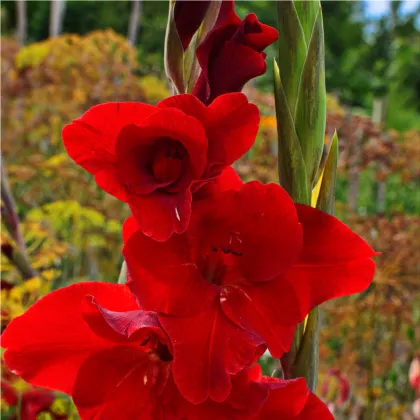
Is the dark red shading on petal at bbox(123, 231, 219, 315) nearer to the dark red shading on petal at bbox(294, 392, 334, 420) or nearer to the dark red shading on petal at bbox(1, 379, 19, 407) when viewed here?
the dark red shading on petal at bbox(294, 392, 334, 420)

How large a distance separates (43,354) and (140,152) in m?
0.16

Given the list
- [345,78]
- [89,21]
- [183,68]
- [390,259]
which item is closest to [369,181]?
[345,78]

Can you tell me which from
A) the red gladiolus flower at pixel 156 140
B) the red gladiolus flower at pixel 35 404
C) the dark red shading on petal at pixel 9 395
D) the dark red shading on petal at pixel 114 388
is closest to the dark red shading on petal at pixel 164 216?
the red gladiolus flower at pixel 156 140

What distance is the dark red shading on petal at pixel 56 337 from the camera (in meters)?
0.48

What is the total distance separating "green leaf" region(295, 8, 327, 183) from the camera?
20.7 inches

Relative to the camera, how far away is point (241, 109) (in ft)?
1.46

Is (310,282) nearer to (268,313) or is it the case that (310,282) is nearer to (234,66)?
(268,313)

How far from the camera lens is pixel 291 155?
0.52m

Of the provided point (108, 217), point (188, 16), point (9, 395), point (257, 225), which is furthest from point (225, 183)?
point (108, 217)

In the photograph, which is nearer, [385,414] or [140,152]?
[140,152]

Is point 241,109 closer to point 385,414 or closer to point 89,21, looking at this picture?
point 385,414

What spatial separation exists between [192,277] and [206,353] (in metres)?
0.05

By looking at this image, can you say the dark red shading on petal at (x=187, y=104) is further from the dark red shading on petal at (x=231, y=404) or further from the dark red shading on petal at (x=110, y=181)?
the dark red shading on petal at (x=231, y=404)

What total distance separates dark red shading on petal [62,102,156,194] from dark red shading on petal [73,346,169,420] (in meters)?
0.14
